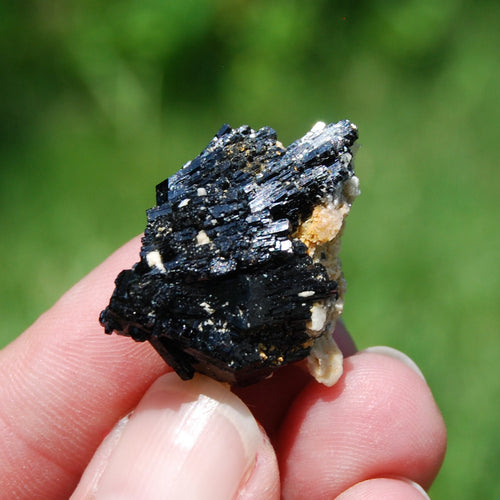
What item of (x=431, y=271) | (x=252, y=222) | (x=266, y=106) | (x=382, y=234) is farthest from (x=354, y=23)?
(x=252, y=222)

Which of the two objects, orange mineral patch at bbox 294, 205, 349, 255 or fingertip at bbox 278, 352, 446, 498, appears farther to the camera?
fingertip at bbox 278, 352, 446, 498

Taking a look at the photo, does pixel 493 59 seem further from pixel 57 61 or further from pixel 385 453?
pixel 385 453

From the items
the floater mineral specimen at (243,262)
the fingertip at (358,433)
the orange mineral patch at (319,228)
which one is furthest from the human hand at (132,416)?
the orange mineral patch at (319,228)

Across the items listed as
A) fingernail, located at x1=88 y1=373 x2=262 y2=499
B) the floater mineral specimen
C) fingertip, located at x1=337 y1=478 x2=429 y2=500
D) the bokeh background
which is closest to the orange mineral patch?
the floater mineral specimen

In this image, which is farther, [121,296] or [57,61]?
[57,61]

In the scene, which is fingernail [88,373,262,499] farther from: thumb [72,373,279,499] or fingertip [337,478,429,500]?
fingertip [337,478,429,500]

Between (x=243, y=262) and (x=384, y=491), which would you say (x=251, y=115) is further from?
(x=384, y=491)

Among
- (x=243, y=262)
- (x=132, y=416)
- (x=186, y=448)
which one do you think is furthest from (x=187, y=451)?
(x=243, y=262)
